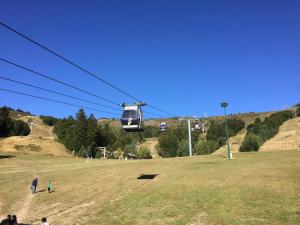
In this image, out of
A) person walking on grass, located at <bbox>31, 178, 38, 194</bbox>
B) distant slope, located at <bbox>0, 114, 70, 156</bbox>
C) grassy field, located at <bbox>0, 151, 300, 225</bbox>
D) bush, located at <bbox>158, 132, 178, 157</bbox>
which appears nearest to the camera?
grassy field, located at <bbox>0, 151, 300, 225</bbox>

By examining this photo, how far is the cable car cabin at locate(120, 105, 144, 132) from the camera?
51.4 metres

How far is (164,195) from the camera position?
43.2 meters

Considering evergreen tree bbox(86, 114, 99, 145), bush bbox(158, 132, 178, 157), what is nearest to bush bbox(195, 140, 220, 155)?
bush bbox(158, 132, 178, 157)

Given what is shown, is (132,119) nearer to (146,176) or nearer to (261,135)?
(146,176)

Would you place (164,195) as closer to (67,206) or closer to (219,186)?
(219,186)

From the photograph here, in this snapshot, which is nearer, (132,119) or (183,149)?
(132,119)

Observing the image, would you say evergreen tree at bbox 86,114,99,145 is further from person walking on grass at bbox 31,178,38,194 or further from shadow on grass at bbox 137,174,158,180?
person walking on grass at bbox 31,178,38,194

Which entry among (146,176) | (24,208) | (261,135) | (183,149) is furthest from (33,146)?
(24,208)

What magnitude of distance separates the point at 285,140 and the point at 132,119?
11260 centimetres

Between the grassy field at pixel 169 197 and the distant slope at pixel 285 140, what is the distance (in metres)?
82.6

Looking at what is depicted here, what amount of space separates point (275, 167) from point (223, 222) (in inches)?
1115

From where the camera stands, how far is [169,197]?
1656 inches

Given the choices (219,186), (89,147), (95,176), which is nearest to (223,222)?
(219,186)

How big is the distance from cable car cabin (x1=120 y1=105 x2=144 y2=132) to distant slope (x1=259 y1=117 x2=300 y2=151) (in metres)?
96.0
